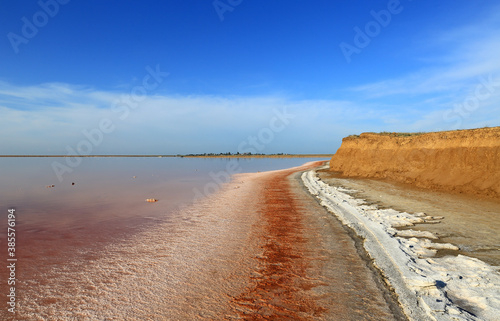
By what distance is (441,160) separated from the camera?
745 inches

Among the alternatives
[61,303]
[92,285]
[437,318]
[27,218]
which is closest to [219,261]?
[92,285]

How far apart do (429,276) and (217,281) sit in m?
4.18

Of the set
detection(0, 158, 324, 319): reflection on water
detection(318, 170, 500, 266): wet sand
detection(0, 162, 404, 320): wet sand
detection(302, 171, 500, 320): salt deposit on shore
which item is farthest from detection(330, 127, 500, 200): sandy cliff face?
detection(0, 158, 324, 319): reflection on water

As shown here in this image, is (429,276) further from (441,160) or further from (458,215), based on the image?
(441,160)

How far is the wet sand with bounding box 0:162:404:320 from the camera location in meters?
4.56

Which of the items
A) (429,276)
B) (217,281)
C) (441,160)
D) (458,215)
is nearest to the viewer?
(429,276)

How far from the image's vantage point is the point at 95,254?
738 cm

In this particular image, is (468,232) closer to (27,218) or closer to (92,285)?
(92,285)

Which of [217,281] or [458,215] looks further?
[458,215]

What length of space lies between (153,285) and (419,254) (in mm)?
6139

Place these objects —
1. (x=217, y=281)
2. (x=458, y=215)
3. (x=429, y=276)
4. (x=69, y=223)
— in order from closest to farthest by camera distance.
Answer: (x=429, y=276) < (x=217, y=281) < (x=458, y=215) < (x=69, y=223)

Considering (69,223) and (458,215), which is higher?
(458,215)

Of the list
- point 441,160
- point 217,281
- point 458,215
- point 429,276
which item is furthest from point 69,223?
point 441,160

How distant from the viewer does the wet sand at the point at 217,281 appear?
4.56m
